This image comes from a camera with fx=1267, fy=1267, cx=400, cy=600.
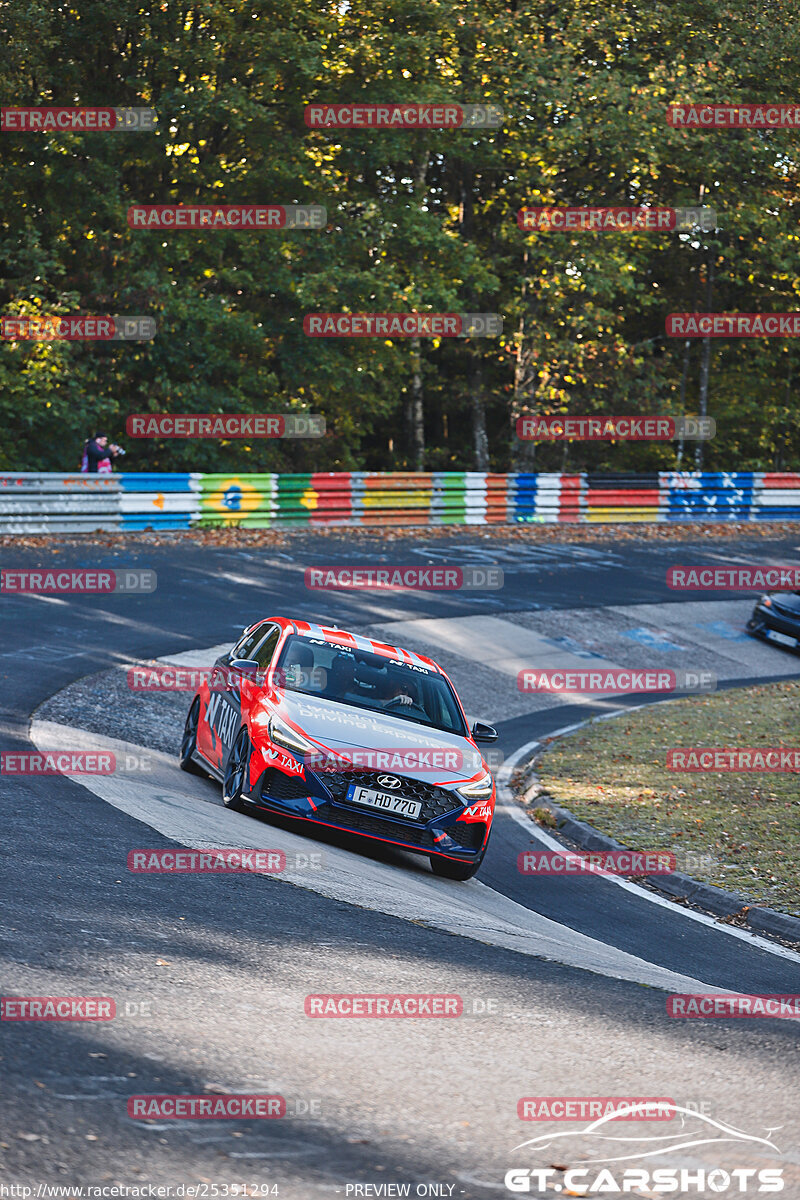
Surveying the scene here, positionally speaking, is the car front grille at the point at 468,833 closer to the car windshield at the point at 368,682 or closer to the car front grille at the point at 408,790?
the car front grille at the point at 408,790

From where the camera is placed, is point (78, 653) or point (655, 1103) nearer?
point (655, 1103)

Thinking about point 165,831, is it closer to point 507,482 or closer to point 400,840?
point 400,840

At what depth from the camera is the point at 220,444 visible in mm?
30688

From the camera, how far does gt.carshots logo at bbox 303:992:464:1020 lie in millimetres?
5426

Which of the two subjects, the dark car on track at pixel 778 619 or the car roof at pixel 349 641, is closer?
the car roof at pixel 349 641

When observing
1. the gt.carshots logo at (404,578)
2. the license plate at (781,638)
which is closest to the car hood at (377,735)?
the gt.carshots logo at (404,578)

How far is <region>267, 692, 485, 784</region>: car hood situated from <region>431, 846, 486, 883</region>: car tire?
2.00ft

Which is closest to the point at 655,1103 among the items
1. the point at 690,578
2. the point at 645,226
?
the point at 690,578

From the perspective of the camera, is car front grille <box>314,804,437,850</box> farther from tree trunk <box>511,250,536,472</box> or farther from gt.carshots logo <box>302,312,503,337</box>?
tree trunk <box>511,250,536,472</box>

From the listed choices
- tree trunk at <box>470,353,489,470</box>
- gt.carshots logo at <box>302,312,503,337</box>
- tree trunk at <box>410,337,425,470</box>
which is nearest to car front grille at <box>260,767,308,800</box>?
gt.carshots logo at <box>302,312,503,337</box>

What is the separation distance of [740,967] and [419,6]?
28.6m

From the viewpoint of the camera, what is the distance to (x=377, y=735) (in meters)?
9.33

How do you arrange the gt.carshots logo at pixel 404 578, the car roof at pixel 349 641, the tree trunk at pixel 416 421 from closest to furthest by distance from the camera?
the car roof at pixel 349 641
the gt.carshots logo at pixel 404 578
the tree trunk at pixel 416 421

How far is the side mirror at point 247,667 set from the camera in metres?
9.95
